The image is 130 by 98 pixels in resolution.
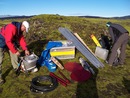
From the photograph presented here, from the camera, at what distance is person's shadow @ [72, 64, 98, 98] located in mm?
6148

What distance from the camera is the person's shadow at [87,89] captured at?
615cm

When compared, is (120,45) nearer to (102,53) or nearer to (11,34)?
(102,53)

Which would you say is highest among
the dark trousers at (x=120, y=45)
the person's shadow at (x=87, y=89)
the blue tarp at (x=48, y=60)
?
the dark trousers at (x=120, y=45)

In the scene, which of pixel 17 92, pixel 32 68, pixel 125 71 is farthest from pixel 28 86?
pixel 125 71

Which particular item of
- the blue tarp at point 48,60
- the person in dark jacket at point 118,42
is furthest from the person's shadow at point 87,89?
the person in dark jacket at point 118,42

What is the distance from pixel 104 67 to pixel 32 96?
4.48 m

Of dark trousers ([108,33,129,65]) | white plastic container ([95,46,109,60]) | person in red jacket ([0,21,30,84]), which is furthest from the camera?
white plastic container ([95,46,109,60])

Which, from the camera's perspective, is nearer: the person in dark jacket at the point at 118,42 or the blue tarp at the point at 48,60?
the blue tarp at the point at 48,60

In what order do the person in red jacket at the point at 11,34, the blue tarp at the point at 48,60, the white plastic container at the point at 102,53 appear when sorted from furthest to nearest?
the white plastic container at the point at 102,53, the blue tarp at the point at 48,60, the person in red jacket at the point at 11,34

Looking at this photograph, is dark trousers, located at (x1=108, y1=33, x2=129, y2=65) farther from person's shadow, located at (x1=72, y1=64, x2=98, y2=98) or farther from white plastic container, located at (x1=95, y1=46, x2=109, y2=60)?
person's shadow, located at (x1=72, y1=64, x2=98, y2=98)

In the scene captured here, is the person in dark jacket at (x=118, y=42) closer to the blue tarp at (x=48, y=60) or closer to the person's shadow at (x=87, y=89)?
the person's shadow at (x=87, y=89)

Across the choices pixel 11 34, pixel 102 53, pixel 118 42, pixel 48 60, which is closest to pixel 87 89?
pixel 48 60

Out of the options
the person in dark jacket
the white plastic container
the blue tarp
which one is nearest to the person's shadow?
the blue tarp

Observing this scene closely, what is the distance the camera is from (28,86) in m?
6.69
